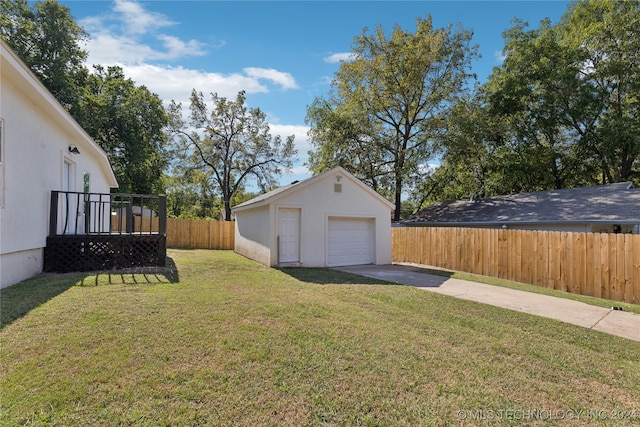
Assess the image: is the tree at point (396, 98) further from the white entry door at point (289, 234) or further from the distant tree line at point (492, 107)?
the white entry door at point (289, 234)

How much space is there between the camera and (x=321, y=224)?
11422 mm

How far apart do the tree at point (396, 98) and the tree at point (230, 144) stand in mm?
6118

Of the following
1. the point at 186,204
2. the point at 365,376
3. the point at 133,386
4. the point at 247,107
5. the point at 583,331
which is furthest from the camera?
the point at 186,204

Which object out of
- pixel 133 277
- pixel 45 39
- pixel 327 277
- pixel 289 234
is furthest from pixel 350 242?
pixel 45 39

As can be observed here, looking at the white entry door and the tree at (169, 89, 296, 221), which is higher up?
the tree at (169, 89, 296, 221)

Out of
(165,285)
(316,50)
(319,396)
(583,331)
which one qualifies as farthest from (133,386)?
(316,50)

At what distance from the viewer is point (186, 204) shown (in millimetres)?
31578

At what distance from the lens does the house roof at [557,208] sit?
1337 cm

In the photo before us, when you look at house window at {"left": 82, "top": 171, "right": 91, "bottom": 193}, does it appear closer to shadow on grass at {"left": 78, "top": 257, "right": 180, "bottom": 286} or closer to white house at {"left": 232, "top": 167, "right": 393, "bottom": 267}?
shadow on grass at {"left": 78, "top": 257, "right": 180, "bottom": 286}

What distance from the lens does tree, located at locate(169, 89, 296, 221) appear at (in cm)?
2658

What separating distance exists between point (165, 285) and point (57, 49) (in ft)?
67.6

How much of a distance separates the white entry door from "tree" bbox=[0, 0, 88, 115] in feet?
50.7

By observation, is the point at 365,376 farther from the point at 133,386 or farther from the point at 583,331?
the point at 583,331

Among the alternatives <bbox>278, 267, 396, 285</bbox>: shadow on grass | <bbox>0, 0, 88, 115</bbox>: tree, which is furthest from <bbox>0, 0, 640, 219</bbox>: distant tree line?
<bbox>278, 267, 396, 285</bbox>: shadow on grass
